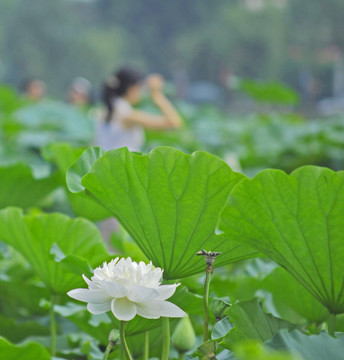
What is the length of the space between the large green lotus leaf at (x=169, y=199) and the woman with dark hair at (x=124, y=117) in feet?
5.59

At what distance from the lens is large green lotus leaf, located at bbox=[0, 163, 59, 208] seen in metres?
1.40

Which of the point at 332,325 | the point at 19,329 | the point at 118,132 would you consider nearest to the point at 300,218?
the point at 332,325

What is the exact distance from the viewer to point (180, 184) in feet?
2.28

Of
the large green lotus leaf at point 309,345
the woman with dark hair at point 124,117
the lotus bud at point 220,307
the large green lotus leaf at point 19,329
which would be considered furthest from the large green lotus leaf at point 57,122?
the large green lotus leaf at point 309,345

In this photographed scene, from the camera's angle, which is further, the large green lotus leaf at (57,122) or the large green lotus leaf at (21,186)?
the large green lotus leaf at (57,122)

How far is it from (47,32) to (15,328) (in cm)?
2871

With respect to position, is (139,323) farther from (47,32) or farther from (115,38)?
(115,38)

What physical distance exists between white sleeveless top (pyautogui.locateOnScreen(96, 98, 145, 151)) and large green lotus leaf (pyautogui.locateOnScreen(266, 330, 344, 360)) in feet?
6.47

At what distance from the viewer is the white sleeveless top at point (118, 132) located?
2.47 m

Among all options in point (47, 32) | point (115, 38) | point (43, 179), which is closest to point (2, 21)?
point (47, 32)

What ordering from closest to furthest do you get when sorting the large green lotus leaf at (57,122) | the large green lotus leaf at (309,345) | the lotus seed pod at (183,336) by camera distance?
the large green lotus leaf at (309,345) < the lotus seed pod at (183,336) < the large green lotus leaf at (57,122)

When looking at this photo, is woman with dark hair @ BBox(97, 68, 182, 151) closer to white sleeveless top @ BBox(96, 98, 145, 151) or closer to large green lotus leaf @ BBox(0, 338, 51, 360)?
white sleeveless top @ BBox(96, 98, 145, 151)

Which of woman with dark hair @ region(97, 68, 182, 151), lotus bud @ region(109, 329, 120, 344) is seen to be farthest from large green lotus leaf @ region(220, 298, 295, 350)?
woman with dark hair @ region(97, 68, 182, 151)

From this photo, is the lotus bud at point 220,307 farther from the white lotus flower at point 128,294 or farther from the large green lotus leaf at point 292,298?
the large green lotus leaf at point 292,298
